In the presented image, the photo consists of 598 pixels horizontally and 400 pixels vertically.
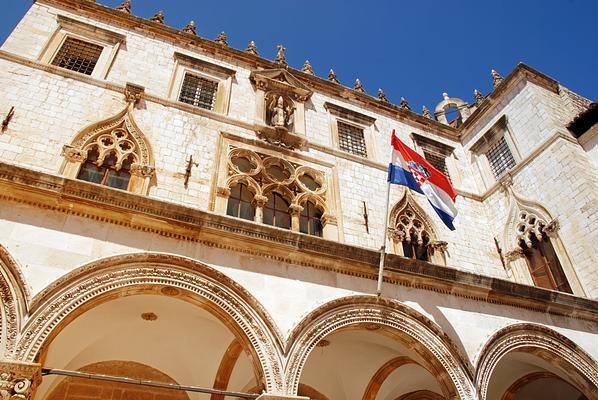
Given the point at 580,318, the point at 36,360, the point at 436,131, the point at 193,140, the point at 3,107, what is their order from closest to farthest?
1. the point at 36,360
2. the point at 3,107
3. the point at 580,318
4. the point at 193,140
5. the point at 436,131

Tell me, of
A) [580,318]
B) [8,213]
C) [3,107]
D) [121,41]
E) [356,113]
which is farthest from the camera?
[356,113]

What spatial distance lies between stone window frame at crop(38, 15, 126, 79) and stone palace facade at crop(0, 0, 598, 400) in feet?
0.22

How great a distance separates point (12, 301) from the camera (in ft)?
20.0

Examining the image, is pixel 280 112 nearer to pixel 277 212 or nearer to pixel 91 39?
pixel 277 212

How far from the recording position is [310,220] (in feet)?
37.9

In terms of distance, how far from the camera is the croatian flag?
10.7 metres

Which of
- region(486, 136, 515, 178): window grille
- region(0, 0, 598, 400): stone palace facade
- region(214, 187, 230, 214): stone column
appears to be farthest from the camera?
region(486, 136, 515, 178): window grille

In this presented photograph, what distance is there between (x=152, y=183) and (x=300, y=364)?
523 cm

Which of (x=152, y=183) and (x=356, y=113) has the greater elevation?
(x=356, y=113)

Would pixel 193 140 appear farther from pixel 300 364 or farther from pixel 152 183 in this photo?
pixel 300 364

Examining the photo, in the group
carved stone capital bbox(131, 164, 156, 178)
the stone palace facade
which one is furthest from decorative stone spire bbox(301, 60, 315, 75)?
carved stone capital bbox(131, 164, 156, 178)

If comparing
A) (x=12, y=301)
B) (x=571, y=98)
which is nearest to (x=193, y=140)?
(x=12, y=301)

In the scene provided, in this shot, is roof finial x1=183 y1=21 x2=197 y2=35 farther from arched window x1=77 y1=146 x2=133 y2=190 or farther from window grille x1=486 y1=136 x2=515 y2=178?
window grille x1=486 y1=136 x2=515 y2=178

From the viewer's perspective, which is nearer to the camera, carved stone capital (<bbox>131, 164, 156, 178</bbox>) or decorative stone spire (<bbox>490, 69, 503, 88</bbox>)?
carved stone capital (<bbox>131, 164, 156, 178</bbox>)
